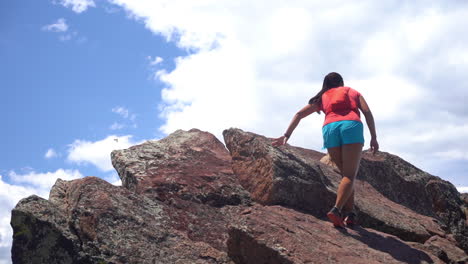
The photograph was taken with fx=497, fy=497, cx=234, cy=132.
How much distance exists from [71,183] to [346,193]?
499 centimetres

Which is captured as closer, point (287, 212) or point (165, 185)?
point (287, 212)

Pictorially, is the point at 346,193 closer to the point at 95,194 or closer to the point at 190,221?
the point at 190,221

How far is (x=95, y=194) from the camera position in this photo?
7.92 meters

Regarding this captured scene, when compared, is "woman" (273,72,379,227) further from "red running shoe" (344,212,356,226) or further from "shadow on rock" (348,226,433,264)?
"shadow on rock" (348,226,433,264)

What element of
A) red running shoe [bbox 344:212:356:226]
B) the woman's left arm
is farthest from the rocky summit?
the woman's left arm

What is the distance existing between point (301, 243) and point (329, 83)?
3171mm

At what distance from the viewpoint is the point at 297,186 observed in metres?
9.02

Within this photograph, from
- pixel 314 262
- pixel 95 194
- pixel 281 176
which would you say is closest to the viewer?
pixel 314 262

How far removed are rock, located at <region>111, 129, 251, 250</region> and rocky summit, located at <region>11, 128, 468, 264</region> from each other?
21 mm

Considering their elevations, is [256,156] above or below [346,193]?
above

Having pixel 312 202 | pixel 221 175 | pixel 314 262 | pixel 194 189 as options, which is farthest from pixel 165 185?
pixel 314 262

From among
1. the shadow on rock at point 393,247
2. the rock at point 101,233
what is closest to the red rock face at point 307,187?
the shadow on rock at point 393,247

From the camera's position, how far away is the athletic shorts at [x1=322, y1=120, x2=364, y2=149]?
814cm

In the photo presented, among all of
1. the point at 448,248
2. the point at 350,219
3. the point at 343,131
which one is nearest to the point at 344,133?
Result: the point at 343,131
